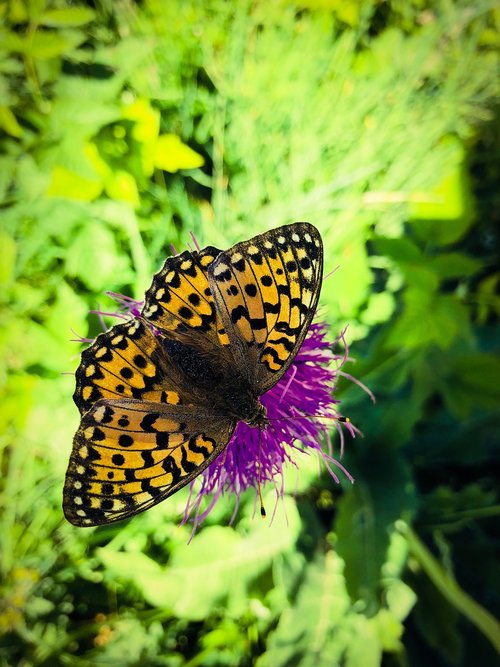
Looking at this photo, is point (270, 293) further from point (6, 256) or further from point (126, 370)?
point (6, 256)

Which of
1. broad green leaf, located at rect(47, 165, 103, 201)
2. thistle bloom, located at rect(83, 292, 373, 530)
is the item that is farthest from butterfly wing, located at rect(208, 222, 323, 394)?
broad green leaf, located at rect(47, 165, 103, 201)

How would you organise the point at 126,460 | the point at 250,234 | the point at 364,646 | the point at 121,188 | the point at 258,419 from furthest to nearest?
1. the point at 250,234
2. the point at 364,646
3. the point at 121,188
4. the point at 258,419
5. the point at 126,460

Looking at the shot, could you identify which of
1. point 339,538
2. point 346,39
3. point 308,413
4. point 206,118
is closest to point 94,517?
point 308,413

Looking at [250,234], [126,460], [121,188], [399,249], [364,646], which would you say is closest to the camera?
[126,460]

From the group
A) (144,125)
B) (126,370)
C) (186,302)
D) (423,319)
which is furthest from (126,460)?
(144,125)

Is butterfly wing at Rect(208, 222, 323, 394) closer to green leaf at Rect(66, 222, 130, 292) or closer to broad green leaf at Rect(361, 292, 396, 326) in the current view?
green leaf at Rect(66, 222, 130, 292)

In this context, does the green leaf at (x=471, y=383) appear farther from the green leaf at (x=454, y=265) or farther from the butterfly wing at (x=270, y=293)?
the butterfly wing at (x=270, y=293)

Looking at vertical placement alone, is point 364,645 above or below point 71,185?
below
